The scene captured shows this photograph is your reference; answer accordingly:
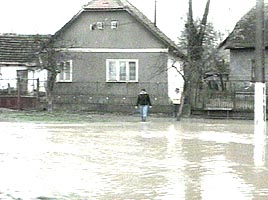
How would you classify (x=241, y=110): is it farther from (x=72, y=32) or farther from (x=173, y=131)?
(x=72, y=32)

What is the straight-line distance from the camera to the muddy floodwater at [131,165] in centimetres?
1342

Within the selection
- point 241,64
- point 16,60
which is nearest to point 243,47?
point 241,64

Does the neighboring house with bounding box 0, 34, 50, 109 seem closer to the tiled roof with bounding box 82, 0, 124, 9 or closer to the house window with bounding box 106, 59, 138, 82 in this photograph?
the tiled roof with bounding box 82, 0, 124, 9

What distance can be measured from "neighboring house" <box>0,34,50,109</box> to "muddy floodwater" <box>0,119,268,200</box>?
699 inches

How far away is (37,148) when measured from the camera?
839 inches

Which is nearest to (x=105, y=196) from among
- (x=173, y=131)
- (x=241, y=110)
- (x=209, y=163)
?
(x=209, y=163)

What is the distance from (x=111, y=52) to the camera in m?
48.7

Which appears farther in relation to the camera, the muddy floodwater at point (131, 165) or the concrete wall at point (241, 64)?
the concrete wall at point (241, 64)

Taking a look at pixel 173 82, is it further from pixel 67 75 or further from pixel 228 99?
pixel 228 99

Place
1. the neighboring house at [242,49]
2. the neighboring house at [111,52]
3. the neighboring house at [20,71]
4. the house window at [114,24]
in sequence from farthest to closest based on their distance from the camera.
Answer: the house window at [114,24]
the neighboring house at [111,52]
the neighboring house at [242,49]
the neighboring house at [20,71]

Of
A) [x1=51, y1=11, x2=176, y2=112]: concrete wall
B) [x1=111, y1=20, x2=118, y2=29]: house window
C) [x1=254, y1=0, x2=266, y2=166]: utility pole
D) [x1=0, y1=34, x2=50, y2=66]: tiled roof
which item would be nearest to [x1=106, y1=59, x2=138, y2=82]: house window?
[x1=51, y1=11, x2=176, y2=112]: concrete wall

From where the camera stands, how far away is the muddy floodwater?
13.4 meters

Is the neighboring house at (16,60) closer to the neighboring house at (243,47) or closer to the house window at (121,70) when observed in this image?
the house window at (121,70)

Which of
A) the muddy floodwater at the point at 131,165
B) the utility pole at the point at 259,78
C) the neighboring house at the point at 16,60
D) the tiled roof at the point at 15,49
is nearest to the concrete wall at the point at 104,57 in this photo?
the neighboring house at the point at 16,60
